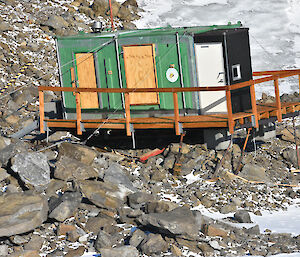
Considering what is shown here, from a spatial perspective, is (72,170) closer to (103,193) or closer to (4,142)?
(103,193)

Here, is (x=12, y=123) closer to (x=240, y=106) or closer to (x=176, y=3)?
(x=240, y=106)

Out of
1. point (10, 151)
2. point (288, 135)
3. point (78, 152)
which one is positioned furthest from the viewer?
point (288, 135)

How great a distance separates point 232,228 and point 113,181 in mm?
3027

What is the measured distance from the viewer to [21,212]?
27.1 feet

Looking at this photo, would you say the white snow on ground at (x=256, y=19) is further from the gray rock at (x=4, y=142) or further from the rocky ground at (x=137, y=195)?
the gray rock at (x=4, y=142)

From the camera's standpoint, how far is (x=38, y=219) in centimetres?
831

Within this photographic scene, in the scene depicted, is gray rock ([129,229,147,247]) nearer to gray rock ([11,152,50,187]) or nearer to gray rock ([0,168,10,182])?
gray rock ([11,152,50,187])

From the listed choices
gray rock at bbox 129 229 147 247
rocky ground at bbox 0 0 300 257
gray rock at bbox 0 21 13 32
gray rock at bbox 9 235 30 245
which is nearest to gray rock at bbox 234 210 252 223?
rocky ground at bbox 0 0 300 257

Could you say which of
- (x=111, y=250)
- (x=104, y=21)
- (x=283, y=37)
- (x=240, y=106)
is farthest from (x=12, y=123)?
(x=283, y=37)

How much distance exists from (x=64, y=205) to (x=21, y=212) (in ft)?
3.03

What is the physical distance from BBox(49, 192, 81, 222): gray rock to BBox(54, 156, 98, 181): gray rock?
3.15 feet

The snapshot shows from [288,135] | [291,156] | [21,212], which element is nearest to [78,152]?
[21,212]

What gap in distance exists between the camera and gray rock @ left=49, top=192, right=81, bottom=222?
8.73m

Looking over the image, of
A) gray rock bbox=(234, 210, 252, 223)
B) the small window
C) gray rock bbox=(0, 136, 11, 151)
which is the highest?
the small window
